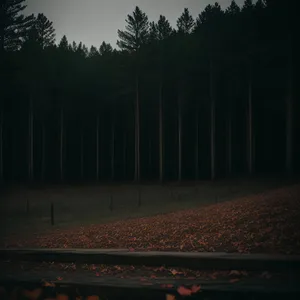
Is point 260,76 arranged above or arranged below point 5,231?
above

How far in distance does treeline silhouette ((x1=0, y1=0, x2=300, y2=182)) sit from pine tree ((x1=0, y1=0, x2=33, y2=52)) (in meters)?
0.08

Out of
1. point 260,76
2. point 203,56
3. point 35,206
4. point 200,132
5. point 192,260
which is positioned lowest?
point 35,206

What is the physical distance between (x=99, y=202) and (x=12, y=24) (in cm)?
1678

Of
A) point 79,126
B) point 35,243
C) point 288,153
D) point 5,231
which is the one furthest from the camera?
point 79,126

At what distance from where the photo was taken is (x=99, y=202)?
2342 cm

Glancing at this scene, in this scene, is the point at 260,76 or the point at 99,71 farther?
the point at 99,71

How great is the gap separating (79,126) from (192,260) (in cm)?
4242

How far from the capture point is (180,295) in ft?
17.3

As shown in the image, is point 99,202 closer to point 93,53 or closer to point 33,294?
point 33,294

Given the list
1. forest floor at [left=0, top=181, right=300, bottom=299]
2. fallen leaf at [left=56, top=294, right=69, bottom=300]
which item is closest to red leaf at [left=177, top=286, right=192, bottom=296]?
forest floor at [left=0, top=181, right=300, bottom=299]

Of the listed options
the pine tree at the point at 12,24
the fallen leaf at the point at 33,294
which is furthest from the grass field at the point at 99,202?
the pine tree at the point at 12,24

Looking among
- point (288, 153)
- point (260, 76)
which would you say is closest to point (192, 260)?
point (288, 153)

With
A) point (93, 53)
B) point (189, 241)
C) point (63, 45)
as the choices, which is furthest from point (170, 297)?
point (93, 53)

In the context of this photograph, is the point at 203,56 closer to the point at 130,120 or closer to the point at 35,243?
the point at 130,120
